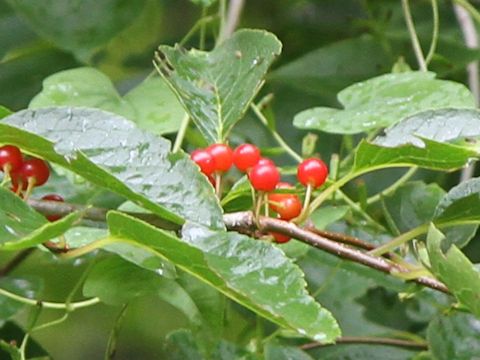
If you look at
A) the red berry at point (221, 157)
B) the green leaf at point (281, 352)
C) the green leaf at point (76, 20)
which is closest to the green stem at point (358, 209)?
the green leaf at point (281, 352)

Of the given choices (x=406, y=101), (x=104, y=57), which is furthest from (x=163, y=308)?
(x=406, y=101)

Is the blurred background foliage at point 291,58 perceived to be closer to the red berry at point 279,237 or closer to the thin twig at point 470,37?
the thin twig at point 470,37

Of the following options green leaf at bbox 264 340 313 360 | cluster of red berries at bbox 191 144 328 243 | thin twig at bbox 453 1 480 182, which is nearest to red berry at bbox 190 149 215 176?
cluster of red berries at bbox 191 144 328 243

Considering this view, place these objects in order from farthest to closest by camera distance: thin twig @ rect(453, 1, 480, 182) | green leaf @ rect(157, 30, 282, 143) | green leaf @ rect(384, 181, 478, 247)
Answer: thin twig @ rect(453, 1, 480, 182), green leaf @ rect(384, 181, 478, 247), green leaf @ rect(157, 30, 282, 143)

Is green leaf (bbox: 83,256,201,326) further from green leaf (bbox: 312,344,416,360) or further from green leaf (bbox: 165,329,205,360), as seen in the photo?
green leaf (bbox: 312,344,416,360)

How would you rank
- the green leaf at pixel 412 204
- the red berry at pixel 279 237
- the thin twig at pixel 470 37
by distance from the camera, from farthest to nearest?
the thin twig at pixel 470 37 < the green leaf at pixel 412 204 < the red berry at pixel 279 237

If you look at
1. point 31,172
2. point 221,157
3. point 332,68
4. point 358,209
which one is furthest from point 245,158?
point 332,68

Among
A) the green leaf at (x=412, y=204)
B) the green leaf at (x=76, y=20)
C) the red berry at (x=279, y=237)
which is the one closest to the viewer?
the red berry at (x=279, y=237)
